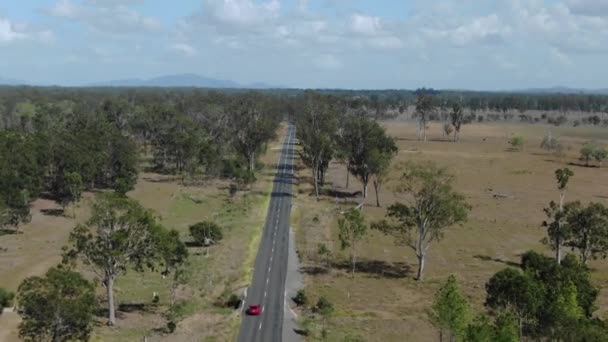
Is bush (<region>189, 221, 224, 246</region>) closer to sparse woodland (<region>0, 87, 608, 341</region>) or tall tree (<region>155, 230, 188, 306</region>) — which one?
sparse woodland (<region>0, 87, 608, 341</region>)

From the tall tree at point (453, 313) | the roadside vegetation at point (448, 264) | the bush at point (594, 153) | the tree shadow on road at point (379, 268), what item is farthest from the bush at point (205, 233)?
the bush at point (594, 153)

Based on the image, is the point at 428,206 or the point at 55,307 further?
the point at 428,206

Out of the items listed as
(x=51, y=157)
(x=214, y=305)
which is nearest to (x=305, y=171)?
(x=51, y=157)

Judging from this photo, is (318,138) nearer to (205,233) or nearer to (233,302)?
(205,233)

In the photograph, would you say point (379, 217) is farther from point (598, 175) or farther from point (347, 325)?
point (598, 175)

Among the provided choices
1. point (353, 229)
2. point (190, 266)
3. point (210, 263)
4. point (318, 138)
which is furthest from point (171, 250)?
point (318, 138)

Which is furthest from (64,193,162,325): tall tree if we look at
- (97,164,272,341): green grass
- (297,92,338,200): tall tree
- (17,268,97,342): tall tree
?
(297,92,338,200): tall tree
